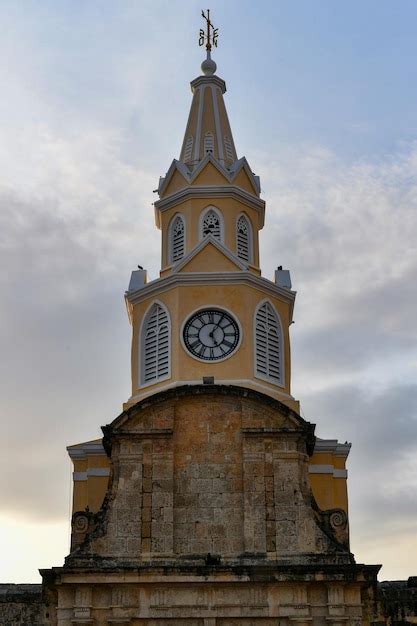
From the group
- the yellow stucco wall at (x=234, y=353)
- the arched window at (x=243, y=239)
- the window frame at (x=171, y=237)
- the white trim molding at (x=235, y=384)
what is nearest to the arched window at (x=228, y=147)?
the arched window at (x=243, y=239)

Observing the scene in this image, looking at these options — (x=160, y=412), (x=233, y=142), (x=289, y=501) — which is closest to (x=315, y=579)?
(x=289, y=501)

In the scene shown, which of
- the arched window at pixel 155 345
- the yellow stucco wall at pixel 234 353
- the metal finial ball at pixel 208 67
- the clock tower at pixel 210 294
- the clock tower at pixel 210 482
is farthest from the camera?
the metal finial ball at pixel 208 67

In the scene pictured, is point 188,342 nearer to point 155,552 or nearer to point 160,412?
point 160,412

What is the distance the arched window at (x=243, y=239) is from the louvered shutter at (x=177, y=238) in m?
1.87

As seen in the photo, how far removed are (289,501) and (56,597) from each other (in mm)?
6949

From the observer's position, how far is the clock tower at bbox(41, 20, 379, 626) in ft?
99.5

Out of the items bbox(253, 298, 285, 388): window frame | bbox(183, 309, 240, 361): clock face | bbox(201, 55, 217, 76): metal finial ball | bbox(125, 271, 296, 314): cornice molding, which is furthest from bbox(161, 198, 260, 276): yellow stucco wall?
bbox(201, 55, 217, 76): metal finial ball

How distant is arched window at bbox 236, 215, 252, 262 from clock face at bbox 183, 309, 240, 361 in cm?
311

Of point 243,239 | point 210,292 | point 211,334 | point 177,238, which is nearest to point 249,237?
point 243,239

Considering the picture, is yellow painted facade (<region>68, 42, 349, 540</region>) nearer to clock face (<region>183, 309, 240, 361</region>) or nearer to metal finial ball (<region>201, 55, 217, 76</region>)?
clock face (<region>183, 309, 240, 361</region>)

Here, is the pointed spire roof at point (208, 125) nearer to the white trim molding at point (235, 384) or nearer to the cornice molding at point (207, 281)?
the cornice molding at point (207, 281)

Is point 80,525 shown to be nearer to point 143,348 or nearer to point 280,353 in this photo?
point 143,348

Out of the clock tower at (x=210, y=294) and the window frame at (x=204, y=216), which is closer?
the clock tower at (x=210, y=294)

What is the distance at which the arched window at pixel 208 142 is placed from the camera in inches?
1575
